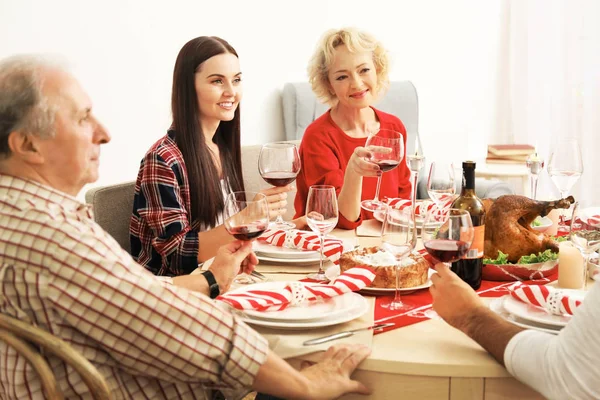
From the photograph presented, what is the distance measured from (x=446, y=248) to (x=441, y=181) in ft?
1.88

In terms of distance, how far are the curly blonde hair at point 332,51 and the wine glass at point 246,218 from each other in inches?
52.7

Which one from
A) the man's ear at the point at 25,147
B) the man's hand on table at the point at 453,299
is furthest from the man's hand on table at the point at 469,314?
the man's ear at the point at 25,147

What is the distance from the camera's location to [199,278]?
1.77 metres

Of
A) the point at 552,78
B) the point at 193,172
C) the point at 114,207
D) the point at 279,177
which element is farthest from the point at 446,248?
the point at 552,78

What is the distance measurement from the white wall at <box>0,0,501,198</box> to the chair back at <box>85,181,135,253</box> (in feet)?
2.42

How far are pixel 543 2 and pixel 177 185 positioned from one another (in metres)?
3.04

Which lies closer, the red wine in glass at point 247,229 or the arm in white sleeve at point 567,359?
the arm in white sleeve at point 567,359

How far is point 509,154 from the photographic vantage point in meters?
4.22

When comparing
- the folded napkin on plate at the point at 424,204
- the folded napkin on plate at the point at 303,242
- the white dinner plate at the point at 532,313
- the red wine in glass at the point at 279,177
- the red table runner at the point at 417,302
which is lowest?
the red table runner at the point at 417,302

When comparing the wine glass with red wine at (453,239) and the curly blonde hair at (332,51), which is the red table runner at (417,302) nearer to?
the wine glass with red wine at (453,239)

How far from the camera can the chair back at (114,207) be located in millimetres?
2414

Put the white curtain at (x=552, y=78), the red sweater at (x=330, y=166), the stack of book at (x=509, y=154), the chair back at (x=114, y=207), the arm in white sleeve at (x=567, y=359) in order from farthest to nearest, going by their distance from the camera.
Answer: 1. the white curtain at (x=552, y=78)
2. the stack of book at (x=509, y=154)
3. the red sweater at (x=330, y=166)
4. the chair back at (x=114, y=207)
5. the arm in white sleeve at (x=567, y=359)

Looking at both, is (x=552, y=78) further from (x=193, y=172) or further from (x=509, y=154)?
(x=193, y=172)

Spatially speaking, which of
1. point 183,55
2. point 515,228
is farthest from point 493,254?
point 183,55
